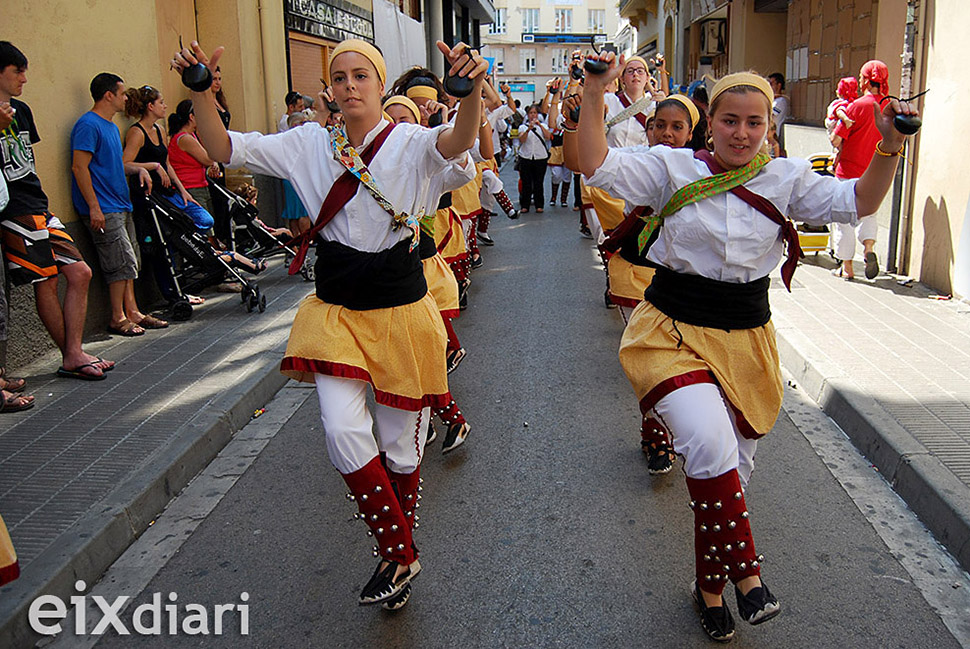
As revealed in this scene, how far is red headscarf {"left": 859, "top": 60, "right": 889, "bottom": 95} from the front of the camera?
871 cm

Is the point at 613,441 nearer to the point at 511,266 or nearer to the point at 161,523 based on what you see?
the point at 161,523

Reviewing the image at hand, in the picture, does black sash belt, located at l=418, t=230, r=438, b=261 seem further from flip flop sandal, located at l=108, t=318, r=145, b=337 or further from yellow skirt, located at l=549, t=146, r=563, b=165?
yellow skirt, located at l=549, t=146, r=563, b=165

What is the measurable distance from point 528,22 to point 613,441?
7749 centimetres

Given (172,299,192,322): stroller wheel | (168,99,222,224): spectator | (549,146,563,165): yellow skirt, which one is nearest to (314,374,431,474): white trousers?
(172,299,192,322): stroller wheel

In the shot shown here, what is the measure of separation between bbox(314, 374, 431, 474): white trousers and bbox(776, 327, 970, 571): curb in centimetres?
231

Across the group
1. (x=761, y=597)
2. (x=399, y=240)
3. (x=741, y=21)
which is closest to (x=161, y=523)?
(x=399, y=240)

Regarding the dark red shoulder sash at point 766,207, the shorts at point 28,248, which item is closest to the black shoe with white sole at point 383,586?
the dark red shoulder sash at point 766,207

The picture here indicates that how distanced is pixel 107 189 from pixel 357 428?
15.8 feet

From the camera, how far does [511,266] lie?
11031 millimetres

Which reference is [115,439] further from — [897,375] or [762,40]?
[762,40]

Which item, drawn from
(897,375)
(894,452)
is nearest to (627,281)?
(894,452)

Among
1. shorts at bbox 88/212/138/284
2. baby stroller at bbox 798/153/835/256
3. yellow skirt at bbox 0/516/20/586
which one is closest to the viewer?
yellow skirt at bbox 0/516/20/586

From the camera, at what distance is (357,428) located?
3.24m

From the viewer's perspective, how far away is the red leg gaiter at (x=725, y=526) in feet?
9.95
